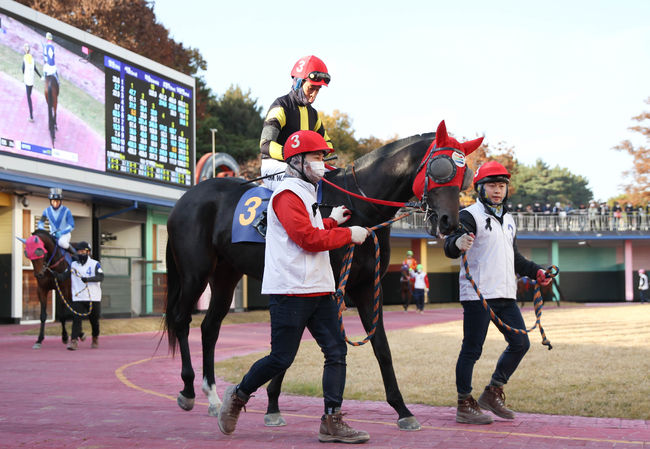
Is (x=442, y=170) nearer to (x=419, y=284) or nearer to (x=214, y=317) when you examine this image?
(x=214, y=317)

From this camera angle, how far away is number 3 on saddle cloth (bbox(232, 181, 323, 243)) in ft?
18.7

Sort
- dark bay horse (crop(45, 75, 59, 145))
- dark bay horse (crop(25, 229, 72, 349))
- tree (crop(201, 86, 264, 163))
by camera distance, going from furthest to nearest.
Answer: tree (crop(201, 86, 264, 163))
dark bay horse (crop(45, 75, 59, 145))
dark bay horse (crop(25, 229, 72, 349))

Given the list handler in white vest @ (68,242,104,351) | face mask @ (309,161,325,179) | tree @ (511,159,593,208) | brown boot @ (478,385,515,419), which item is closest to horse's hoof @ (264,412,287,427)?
brown boot @ (478,385,515,419)

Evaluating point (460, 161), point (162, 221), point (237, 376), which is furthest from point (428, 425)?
point (162, 221)

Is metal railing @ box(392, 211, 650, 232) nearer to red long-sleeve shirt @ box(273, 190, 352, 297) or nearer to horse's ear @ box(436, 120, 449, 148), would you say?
horse's ear @ box(436, 120, 449, 148)

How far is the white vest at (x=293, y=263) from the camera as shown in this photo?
4613 millimetres

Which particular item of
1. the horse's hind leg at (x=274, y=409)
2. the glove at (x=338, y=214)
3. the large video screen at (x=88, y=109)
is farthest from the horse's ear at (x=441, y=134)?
the large video screen at (x=88, y=109)

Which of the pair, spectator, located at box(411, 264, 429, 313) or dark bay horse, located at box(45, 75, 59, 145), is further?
spectator, located at box(411, 264, 429, 313)

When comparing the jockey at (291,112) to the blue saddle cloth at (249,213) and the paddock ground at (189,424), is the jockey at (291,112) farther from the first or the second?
the paddock ground at (189,424)

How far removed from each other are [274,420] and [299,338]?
114 centimetres

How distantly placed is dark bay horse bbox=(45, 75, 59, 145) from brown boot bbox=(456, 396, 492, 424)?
16.6 m

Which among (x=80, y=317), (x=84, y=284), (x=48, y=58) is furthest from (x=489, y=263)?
(x=48, y=58)

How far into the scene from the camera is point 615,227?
42.0m

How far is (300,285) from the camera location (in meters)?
4.60
